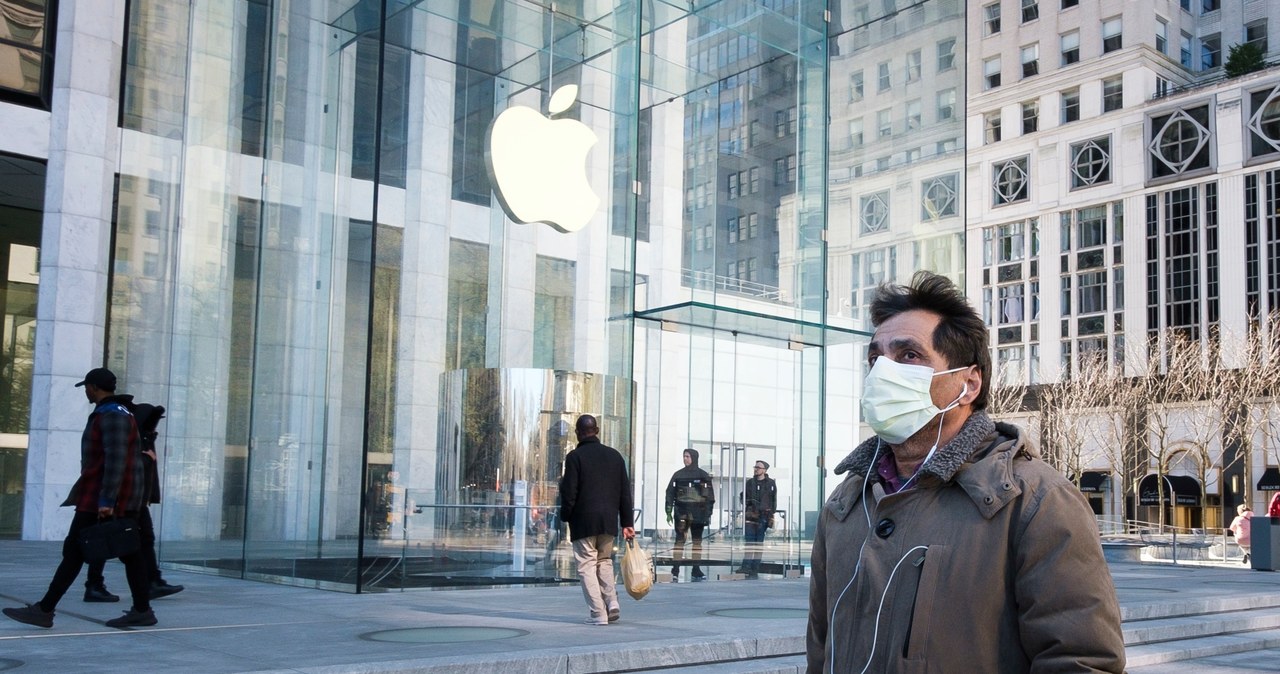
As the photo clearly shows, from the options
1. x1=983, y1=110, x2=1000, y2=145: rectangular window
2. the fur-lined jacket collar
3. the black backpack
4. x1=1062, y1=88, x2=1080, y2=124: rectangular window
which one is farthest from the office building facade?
x1=983, y1=110, x2=1000, y2=145: rectangular window

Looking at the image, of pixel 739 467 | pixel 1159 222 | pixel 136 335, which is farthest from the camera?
pixel 1159 222

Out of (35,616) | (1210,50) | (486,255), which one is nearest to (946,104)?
(486,255)

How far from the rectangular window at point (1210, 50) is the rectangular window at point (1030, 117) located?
30.2ft

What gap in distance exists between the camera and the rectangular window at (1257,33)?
6669 centimetres

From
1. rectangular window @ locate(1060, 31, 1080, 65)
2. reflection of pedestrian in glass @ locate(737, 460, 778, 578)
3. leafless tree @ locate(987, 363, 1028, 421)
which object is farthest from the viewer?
rectangular window @ locate(1060, 31, 1080, 65)

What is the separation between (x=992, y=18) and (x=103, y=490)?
7447 centimetres

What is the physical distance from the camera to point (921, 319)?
3.00 metres

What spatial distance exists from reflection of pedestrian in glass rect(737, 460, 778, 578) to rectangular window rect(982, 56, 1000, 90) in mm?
63047

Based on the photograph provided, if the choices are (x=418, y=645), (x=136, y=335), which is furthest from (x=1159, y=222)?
(x=418, y=645)

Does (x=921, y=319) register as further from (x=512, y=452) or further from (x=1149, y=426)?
(x=1149, y=426)

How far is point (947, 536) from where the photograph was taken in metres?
2.63

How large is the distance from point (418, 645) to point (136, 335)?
12983 mm

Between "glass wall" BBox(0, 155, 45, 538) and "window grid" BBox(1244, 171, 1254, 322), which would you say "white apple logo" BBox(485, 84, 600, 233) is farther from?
"window grid" BBox(1244, 171, 1254, 322)

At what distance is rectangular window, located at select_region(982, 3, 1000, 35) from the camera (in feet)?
248
